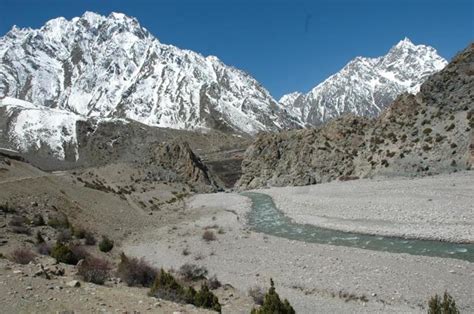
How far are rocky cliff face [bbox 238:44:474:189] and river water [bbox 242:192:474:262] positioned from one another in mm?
17693

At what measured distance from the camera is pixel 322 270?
64.3 ft

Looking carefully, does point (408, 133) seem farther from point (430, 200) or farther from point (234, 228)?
point (234, 228)

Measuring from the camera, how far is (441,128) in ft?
164

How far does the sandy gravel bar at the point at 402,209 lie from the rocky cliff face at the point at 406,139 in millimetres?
3947

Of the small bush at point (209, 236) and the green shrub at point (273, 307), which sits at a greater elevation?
the small bush at point (209, 236)

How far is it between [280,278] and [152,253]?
31.4ft

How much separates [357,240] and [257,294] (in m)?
11.4

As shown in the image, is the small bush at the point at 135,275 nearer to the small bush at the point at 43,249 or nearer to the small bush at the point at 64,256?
the small bush at the point at 64,256

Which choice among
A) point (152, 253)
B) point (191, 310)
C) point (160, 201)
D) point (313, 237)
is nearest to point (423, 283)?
point (191, 310)

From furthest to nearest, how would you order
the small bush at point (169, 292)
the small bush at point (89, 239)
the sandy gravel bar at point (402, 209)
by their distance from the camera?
the small bush at point (89, 239)
the sandy gravel bar at point (402, 209)
the small bush at point (169, 292)

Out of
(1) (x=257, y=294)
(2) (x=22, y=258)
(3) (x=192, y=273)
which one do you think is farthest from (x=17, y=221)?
(1) (x=257, y=294)

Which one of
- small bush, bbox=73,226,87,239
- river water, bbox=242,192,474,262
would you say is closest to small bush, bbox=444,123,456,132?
river water, bbox=242,192,474,262

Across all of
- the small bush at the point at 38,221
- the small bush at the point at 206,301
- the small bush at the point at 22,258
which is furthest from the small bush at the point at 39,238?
the small bush at the point at 206,301

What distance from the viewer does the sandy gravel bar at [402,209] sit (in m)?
26.0
